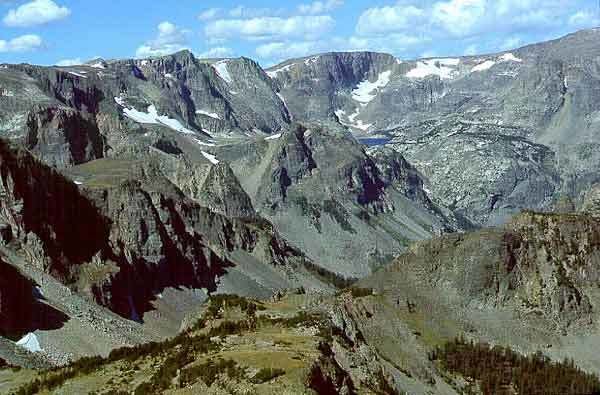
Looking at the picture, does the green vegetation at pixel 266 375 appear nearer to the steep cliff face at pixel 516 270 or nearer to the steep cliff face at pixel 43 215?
the steep cliff face at pixel 516 270

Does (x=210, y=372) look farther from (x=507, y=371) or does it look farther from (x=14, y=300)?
(x=507, y=371)

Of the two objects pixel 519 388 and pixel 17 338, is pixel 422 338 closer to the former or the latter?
pixel 519 388

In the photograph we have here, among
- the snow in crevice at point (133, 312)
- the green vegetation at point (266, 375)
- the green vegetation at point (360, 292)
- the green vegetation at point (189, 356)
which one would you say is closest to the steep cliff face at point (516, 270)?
the green vegetation at point (360, 292)

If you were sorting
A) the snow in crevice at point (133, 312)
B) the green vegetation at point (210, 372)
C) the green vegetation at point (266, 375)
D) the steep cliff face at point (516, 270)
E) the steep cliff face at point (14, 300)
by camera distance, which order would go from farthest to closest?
the snow in crevice at point (133, 312) → the steep cliff face at point (516, 270) → the steep cliff face at point (14, 300) → the green vegetation at point (210, 372) → the green vegetation at point (266, 375)

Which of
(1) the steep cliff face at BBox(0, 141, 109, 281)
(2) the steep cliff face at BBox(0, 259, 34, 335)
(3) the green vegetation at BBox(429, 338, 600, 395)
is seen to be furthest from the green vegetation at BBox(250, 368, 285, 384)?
(1) the steep cliff face at BBox(0, 141, 109, 281)

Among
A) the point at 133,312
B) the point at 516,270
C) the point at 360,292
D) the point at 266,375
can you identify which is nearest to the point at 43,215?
the point at 133,312

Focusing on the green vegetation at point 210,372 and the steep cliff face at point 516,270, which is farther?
the steep cliff face at point 516,270
